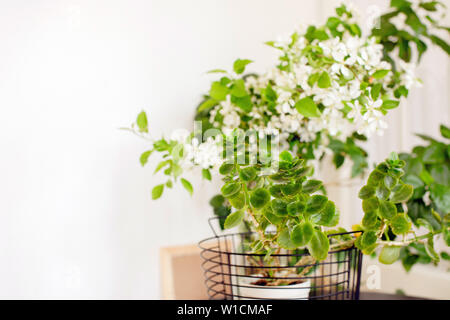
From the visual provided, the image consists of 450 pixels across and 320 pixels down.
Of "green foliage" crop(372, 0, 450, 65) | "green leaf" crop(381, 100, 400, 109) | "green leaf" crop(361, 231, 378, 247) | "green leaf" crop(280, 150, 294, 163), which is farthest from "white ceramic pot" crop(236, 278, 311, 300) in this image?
"green foliage" crop(372, 0, 450, 65)

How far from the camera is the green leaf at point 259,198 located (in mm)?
644

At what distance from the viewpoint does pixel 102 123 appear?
1084 mm

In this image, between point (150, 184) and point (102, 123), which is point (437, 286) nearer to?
point (150, 184)

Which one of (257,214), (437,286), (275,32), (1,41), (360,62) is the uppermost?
(275,32)

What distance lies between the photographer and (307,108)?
765 mm

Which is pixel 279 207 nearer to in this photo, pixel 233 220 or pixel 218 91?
pixel 233 220

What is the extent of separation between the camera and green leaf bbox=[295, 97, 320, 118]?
762 mm

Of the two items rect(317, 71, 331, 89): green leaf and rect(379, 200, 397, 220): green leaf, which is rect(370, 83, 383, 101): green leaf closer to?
rect(317, 71, 331, 89): green leaf

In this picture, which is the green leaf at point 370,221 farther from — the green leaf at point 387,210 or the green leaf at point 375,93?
the green leaf at point 375,93

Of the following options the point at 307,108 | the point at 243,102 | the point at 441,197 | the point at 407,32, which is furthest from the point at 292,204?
the point at 407,32

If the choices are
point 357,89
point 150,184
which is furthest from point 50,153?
point 357,89

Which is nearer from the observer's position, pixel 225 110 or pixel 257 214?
pixel 257 214

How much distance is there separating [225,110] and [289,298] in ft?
1.38

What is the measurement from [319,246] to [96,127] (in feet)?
2.29
